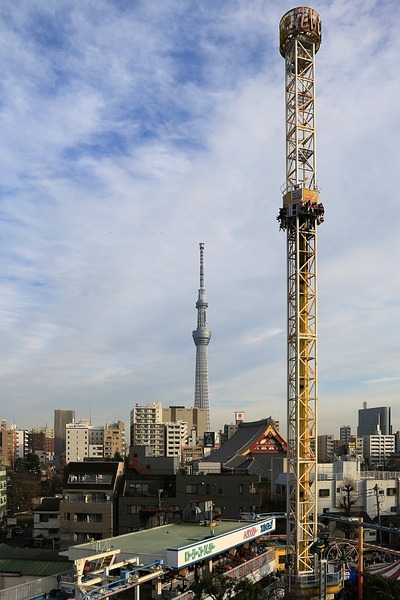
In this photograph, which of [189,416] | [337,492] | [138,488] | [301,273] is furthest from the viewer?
[189,416]

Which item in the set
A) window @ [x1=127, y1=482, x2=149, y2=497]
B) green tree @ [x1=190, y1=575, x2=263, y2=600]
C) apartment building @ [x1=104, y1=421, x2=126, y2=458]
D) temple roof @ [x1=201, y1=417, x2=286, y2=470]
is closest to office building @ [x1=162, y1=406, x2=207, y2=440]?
apartment building @ [x1=104, y1=421, x2=126, y2=458]

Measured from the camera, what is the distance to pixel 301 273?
118 feet

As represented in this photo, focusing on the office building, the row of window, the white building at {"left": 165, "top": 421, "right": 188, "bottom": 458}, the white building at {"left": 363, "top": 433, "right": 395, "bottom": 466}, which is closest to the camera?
the row of window

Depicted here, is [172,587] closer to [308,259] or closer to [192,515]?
[192,515]

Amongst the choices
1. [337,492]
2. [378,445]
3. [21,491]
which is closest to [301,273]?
[337,492]

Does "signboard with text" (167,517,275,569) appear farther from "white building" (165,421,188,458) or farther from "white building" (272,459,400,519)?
"white building" (165,421,188,458)

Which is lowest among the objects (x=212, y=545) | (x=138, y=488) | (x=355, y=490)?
(x=355, y=490)

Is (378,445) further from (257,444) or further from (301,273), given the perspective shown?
(301,273)

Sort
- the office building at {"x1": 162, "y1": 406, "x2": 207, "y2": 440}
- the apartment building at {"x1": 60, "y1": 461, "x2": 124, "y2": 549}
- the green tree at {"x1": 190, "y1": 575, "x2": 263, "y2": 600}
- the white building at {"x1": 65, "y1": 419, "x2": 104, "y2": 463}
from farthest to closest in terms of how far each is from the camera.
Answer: the office building at {"x1": 162, "y1": 406, "x2": 207, "y2": 440}
the white building at {"x1": 65, "y1": 419, "x2": 104, "y2": 463}
the apartment building at {"x1": 60, "y1": 461, "x2": 124, "y2": 549}
the green tree at {"x1": 190, "y1": 575, "x2": 263, "y2": 600}

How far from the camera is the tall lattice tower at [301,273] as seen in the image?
113 ft

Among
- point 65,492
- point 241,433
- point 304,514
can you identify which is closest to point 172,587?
point 304,514

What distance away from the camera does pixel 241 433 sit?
10775 centimetres

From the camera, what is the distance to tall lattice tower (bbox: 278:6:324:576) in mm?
34469

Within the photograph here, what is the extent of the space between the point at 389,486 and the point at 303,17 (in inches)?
1592
